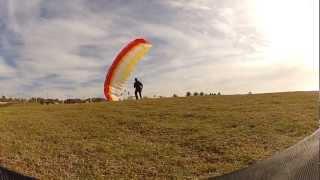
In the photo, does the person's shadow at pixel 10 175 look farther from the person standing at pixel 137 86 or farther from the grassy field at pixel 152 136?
the person standing at pixel 137 86

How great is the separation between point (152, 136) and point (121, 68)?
14.4 metres

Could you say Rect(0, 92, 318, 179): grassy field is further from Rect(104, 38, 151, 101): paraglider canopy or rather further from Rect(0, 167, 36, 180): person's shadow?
Rect(104, 38, 151, 101): paraglider canopy

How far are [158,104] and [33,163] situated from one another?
10.1 m

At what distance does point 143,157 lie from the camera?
1516 centimetres

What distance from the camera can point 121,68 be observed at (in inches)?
1238

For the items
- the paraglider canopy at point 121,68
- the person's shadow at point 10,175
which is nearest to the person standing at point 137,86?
the paraglider canopy at point 121,68

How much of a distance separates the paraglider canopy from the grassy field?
7.23 metres

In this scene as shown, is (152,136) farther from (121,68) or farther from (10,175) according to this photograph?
(121,68)

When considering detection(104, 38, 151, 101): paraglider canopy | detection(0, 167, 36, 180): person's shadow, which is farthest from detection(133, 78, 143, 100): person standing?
detection(0, 167, 36, 180): person's shadow

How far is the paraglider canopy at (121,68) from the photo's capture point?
1222 inches

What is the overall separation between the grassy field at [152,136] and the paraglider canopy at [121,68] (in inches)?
285

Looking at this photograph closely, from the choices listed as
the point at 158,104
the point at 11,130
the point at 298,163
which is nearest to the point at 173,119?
the point at 158,104

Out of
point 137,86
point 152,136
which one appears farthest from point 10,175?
point 137,86

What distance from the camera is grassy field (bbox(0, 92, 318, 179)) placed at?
1417 centimetres
